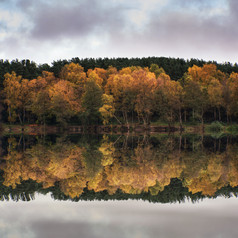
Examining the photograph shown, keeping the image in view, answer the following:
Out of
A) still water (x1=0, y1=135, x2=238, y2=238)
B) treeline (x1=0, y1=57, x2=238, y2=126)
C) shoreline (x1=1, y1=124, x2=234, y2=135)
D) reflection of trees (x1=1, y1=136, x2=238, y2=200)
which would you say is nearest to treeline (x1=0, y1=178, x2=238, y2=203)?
still water (x1=0, y1=135, x2=238, y2=238)

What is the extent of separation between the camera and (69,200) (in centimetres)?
1265

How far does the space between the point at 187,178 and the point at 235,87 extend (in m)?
75.0

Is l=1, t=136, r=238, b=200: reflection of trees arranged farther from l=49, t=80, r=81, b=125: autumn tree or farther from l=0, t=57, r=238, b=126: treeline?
l=49, t=80, r=81, b=125: autumn tree

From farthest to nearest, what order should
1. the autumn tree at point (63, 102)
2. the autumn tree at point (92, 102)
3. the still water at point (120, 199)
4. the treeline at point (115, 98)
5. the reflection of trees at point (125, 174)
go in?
1. the autumn tree at point (92, 102)
2. the autumn tree at point (63, 102)
3. the treeline at point (115, 98)
4. the reflection of trees at point (125, 174)
5. the still water at point (120, 199)

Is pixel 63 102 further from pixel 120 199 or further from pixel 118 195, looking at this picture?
pixel 120 199

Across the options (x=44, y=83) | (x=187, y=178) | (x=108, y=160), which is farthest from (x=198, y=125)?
(x=187, y=178)

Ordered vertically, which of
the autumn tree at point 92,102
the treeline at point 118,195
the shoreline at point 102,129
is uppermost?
the autumn tree at point 92,102

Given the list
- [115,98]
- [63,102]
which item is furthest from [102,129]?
[63,102]

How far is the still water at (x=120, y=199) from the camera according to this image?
29.7 ft

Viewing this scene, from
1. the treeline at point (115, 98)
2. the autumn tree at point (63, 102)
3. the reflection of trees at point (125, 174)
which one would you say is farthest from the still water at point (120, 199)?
the autumn tree at point (63, 102)

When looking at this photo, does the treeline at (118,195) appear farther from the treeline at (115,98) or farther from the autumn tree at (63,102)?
the autumn tree at (63,102)

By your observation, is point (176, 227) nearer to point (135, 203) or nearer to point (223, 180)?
point (135, 203)

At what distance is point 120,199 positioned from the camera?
41.2ft

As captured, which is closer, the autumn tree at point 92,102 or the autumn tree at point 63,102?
the autumn tree at point 63,102
